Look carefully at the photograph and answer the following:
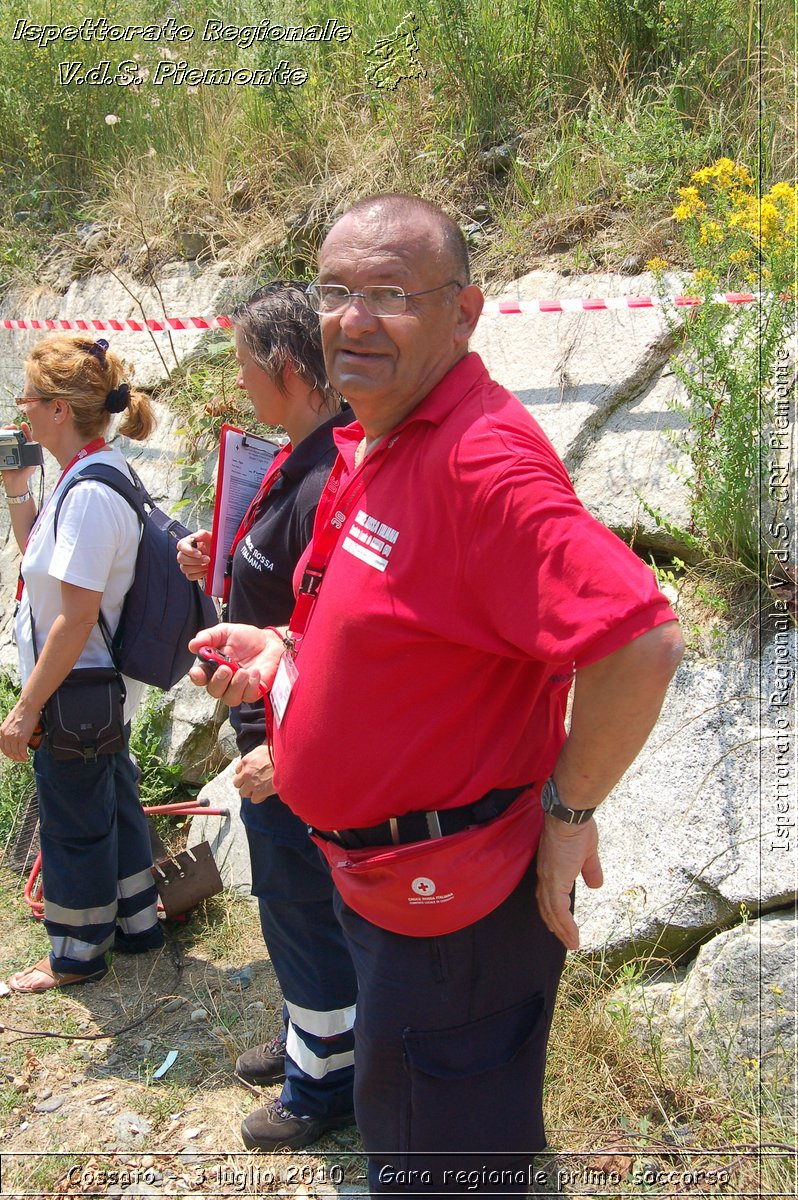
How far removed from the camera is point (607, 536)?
1.62 meters

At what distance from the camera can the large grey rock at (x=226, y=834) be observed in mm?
4539

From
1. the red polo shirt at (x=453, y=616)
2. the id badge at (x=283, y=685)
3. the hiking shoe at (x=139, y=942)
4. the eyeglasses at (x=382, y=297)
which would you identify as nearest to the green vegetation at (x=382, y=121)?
the eyeglasses at (x=382, y=297)

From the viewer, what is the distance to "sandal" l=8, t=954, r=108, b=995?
4.03 metres

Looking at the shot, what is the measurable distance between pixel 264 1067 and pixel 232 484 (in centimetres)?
193

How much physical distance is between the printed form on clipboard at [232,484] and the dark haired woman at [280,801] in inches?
4.7

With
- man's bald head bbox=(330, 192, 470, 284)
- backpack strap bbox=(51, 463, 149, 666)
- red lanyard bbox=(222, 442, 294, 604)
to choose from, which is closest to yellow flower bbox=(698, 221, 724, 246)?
red lanyard bbox=(222, 442, 294, 604)

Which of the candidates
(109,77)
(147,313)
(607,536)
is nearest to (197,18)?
(109,77)

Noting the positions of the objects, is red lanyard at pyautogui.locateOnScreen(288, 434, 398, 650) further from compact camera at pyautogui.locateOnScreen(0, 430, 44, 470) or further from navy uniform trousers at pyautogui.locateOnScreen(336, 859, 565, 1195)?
compact camera at pyautogui.locateOnScreen(0, 430, 44, 470)

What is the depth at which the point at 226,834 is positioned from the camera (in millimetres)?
4730

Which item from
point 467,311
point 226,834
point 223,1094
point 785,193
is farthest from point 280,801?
point 785,193

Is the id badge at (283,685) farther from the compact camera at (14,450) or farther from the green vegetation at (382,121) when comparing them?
the green vegetation at (382,121)

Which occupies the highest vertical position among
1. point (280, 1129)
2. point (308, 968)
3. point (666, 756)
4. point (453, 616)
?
point (453, 616)

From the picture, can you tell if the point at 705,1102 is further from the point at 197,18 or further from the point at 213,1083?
the point at 197,18

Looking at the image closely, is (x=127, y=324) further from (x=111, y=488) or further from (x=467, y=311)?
(x=467, y=311)
